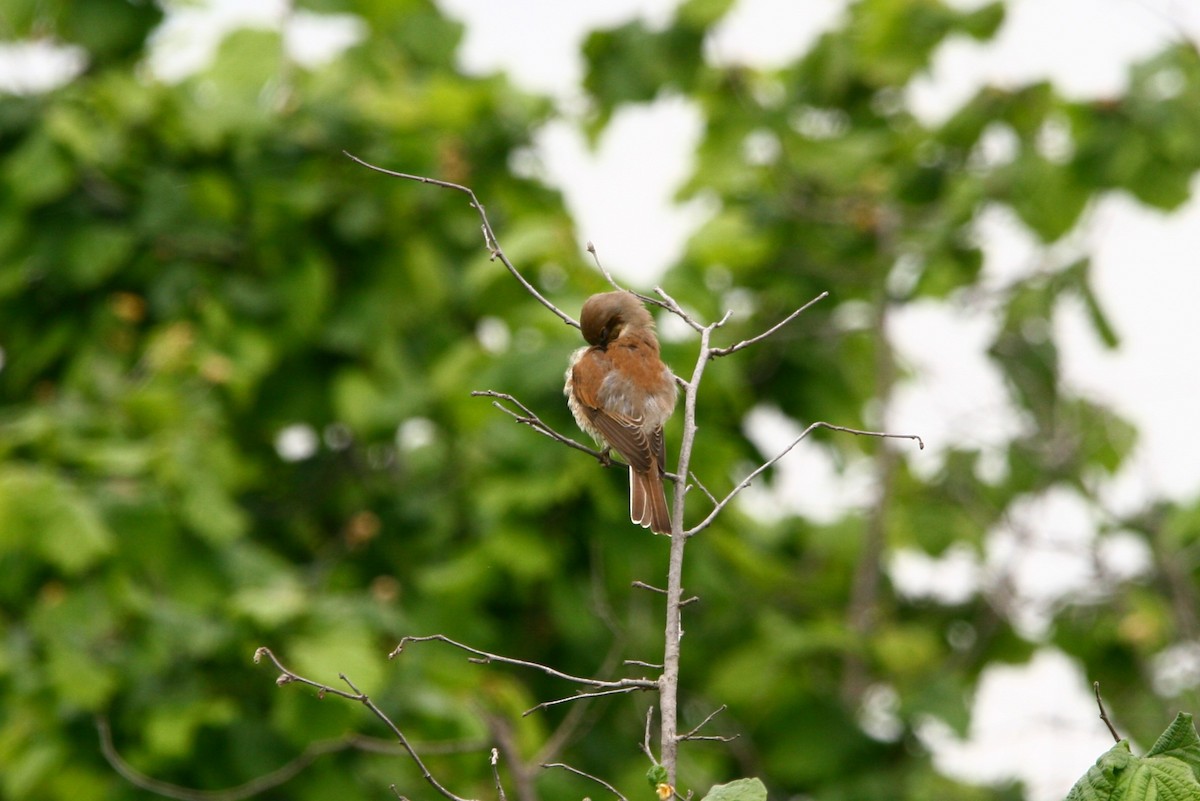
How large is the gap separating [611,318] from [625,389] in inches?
9.4

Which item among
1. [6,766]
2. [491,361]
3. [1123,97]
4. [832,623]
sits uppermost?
[1123,97]

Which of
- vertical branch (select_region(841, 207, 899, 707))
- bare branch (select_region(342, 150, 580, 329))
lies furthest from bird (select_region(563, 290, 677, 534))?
vertical branch (select_region(841, 207, 899, 707))

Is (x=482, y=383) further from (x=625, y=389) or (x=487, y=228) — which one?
(x=487, y=228)

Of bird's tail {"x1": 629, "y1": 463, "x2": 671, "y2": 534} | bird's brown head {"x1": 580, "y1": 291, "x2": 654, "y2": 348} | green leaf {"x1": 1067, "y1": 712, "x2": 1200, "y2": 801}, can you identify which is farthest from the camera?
bird's brown head {"x1": 580, "y1": 291, "x2": 654, "y2": 348}

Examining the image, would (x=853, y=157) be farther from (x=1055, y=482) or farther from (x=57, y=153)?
(x=57, y=153)

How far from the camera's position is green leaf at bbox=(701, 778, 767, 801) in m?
2.25

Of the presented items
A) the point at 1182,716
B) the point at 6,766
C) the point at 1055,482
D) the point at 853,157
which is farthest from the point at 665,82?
the point at 1182,716

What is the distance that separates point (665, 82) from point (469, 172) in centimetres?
118

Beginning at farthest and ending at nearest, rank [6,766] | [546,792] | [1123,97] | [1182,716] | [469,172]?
[469,172] → [1123,97] → [546,792] → [6,766] → [1182,716]

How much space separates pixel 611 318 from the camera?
4930mm

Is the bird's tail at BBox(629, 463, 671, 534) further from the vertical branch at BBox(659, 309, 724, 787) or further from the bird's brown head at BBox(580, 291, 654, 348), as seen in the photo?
the vertical branch at BBox(659, 309, 724, 787)

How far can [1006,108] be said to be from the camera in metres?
8.27

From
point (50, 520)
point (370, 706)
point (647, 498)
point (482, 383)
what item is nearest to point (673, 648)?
point (370, 706)

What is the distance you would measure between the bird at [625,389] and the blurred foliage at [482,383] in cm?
133
